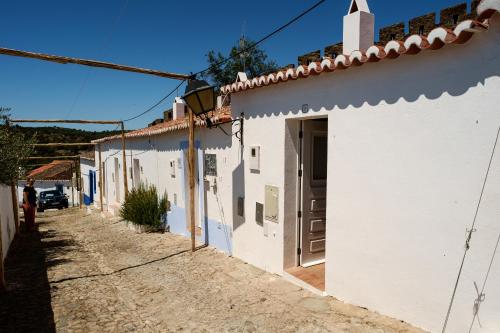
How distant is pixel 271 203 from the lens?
6.05m

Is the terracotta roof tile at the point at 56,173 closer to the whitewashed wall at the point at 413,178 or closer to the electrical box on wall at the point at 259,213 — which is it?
the electrical box on wall at the point at 259,213

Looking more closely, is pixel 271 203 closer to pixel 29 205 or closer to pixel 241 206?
pixel 241 206

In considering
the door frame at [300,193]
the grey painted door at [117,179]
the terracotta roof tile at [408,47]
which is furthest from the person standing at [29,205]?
the terracotta roof tile at [408,47]

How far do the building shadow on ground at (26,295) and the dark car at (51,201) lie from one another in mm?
18870

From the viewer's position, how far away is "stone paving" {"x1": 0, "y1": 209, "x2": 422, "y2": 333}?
14.6 feet

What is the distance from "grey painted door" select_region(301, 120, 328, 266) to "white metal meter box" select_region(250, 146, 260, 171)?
2.95 feet

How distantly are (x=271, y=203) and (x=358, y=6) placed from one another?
132 inches

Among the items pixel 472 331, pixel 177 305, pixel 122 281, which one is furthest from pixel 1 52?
pixel 472 331

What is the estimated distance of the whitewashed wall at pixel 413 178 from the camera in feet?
10.7

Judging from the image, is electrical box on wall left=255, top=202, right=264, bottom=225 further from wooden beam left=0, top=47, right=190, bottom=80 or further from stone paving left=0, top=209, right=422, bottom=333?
wooden beam left=0, top=47, right=190, bottom=80

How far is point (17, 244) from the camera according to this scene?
9.94 metres

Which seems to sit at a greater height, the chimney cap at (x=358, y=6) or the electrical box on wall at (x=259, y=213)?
the chimney cap at (x=358, y=6)

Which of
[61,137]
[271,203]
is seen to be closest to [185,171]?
[271,203]

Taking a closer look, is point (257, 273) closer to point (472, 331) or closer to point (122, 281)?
point (122, 281)
